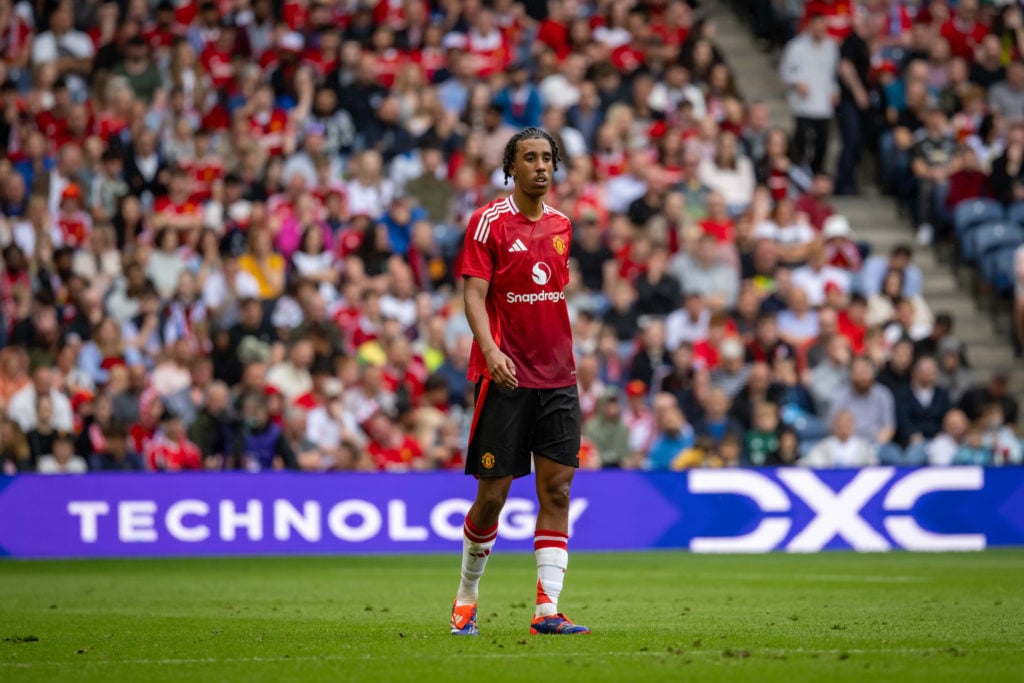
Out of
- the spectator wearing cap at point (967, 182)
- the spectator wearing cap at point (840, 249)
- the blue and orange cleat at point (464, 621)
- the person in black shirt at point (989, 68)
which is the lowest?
the blue and orange cleat at point (464, 621)

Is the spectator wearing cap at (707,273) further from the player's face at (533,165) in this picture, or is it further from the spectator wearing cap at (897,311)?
the player's face at (533,165)

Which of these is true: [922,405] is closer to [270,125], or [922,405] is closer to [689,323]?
[689,323]

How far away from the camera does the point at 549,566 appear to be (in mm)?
9016

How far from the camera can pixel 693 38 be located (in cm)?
2380

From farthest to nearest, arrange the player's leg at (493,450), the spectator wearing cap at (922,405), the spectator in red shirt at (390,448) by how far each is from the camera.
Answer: the spectator wearing cap at (922,405) < the spectator in red shirt at (390,448) < the player's leg at (493,450)

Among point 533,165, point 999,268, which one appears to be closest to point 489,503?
point 533,165

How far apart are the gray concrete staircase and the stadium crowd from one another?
0.73 metres

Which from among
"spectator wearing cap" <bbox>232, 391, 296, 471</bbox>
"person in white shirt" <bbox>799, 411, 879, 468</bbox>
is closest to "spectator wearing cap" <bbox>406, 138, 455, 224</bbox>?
"spectator wearing cap" <bbox>232, 391, 296, 471</bbox>

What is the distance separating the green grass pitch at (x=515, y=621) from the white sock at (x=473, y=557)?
259 millimetres

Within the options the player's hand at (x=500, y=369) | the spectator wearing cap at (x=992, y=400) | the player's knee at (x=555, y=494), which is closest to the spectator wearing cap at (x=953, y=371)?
the spectator wearing cap at (x=992, y=400)

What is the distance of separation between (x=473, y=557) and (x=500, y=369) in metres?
1.13

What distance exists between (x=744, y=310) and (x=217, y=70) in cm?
768

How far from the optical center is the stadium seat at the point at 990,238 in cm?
2212

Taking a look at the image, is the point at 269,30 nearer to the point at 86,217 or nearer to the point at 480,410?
the point at 86,217
